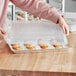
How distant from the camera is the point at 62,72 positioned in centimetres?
100

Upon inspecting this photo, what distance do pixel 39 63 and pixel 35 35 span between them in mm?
307

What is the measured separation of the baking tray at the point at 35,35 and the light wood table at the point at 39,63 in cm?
4

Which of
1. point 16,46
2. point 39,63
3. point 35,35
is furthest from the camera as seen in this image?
point 35,35

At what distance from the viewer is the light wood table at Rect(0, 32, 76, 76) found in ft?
3.32

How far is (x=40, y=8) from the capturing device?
1545mm

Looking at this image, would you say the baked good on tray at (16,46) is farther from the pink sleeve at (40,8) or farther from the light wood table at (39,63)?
the pink sleeve at (40,8)

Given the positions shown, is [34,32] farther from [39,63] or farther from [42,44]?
[39,63]

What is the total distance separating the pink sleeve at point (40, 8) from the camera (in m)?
1.51

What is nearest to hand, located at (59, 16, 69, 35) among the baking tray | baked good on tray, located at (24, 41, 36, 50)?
the baking tray

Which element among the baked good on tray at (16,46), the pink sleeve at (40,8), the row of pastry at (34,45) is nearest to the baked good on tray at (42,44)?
the row of pastry at (34,45)

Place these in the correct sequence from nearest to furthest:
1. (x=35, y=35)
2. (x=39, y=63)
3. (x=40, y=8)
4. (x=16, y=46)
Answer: (x=39, y=63)
(x=16, y=46)
(x=35, y=35)
(x=40, y=8)

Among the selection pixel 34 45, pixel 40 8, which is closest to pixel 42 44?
pixel 34 45

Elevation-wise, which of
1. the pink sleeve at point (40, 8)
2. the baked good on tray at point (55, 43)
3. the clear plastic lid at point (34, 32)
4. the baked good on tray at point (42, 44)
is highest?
the pink sleeve at point (40, 8)

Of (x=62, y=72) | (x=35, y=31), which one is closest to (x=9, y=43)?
(x=35, y=31)
